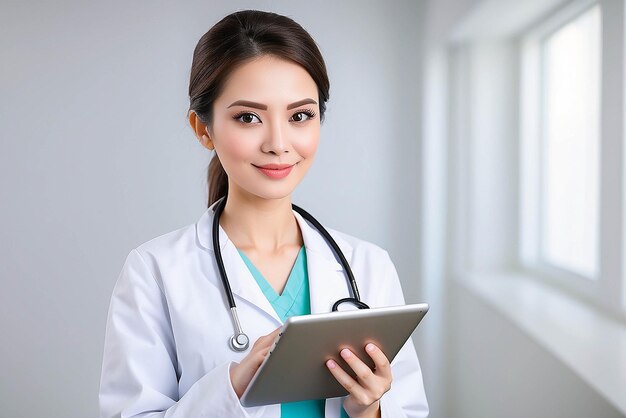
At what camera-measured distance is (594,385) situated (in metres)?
1.47

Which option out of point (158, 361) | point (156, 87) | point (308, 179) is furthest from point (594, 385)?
point (156, 87)

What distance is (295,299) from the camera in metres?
1.24

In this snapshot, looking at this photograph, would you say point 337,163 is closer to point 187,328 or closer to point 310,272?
point 310,272

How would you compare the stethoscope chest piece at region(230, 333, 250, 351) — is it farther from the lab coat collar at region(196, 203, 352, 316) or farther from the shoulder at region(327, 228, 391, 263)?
the shoulder at region(327, 228, 391, 263)

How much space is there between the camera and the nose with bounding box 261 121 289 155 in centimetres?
115

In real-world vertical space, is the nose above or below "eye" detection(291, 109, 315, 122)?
below

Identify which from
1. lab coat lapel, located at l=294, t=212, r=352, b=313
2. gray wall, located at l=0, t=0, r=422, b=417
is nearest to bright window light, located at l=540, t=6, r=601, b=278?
gray wall, located at l=0, t=0, r=422, b=417

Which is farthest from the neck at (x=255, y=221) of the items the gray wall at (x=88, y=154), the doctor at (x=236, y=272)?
the gray wall at (x=88, y=154)

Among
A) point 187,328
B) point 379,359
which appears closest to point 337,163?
point 187,328

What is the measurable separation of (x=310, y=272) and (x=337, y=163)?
1.75m

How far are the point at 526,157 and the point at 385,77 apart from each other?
27.9 inches

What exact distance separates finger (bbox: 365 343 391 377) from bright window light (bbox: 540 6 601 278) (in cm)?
126

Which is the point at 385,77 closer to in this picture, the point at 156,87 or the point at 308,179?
the point at 308,179

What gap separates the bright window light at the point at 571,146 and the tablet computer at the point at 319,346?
4.19 feet
